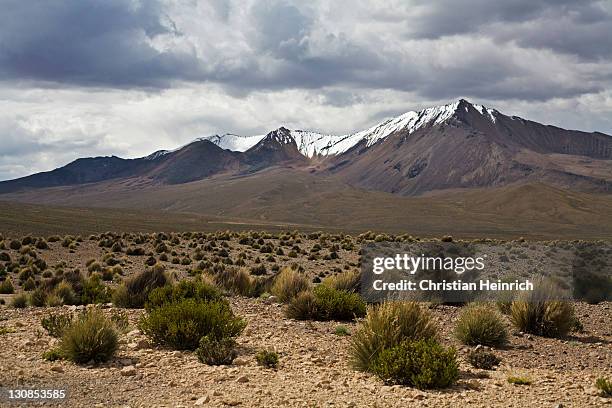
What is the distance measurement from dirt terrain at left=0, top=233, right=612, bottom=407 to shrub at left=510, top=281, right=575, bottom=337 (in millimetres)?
297

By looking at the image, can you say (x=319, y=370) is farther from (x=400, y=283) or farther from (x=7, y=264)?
(x=7, y=264)

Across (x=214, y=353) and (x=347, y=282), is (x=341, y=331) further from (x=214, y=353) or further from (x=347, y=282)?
(x=347, y=282)

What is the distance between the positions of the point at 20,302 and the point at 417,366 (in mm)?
14570

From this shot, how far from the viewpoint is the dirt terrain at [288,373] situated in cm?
978

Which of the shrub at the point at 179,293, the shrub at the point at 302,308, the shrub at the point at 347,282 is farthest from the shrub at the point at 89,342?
the shrub at the point at 347,282

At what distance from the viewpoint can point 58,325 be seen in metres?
13.7

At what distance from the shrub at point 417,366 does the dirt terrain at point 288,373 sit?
0.62 feet

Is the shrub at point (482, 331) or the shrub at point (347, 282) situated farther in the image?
the shrub at point (347, 282)

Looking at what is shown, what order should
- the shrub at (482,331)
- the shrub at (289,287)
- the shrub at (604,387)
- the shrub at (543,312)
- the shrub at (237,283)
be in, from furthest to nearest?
the shrub at (237,283), the shrub at (289,287), the shrub at (543,312), the shrub at (482,331), the shrub at (604,387)

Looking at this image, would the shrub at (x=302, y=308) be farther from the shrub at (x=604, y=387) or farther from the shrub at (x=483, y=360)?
the shrub at (x=604, y=387)

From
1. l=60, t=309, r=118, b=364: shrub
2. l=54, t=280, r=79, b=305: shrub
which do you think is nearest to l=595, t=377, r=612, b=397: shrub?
l=60, t=309, r=118, b=364: shrub

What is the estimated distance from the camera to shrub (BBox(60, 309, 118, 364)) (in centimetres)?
1163

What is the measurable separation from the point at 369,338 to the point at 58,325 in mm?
6321

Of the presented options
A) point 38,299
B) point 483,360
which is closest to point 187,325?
point 483,360
